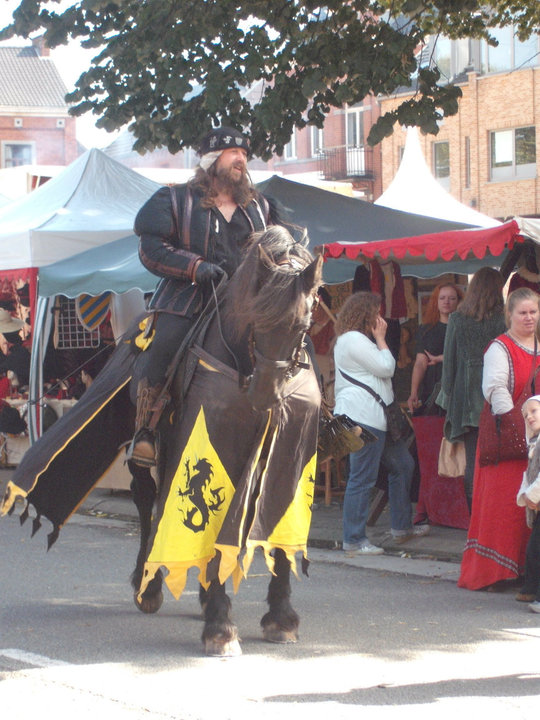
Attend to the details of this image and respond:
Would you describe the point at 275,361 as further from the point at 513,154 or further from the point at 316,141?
the point at 316,141

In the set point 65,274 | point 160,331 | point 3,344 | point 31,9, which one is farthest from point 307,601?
point 3,344

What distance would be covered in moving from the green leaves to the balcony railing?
29.4 meters

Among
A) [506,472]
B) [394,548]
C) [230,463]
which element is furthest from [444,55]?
[230,463]

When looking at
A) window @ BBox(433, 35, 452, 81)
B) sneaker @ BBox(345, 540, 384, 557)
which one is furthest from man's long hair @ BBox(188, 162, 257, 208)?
window @ BBox(433, 35, 452, 81)

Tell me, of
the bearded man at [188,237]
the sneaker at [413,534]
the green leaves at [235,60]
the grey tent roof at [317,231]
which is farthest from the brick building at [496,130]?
the bearded man at [188,237]

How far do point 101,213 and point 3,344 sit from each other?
237 centimetres

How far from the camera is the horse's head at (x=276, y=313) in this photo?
16.0ft

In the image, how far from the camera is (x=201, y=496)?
549cm

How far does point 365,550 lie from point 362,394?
116 cm

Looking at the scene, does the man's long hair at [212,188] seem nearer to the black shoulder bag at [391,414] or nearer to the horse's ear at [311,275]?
the horse's ear at [311,275]

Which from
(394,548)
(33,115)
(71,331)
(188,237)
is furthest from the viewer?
(33,115)

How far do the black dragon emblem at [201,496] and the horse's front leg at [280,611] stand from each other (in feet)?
1.63

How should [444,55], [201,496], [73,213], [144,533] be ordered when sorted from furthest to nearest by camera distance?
[444,55] → [73,213] → [144,533] → [201,496]

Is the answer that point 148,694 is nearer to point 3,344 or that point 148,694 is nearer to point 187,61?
point 187,61
